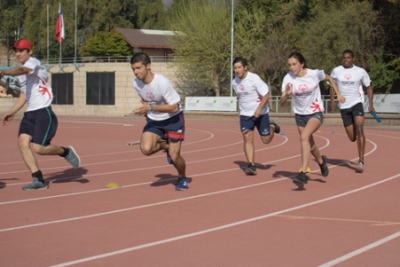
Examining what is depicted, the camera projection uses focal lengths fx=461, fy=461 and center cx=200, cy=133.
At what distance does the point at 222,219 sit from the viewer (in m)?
5.11

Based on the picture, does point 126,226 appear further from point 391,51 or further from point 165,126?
point 391,51

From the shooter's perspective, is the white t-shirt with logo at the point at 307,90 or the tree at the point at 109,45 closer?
the white t-shirt with logo at the point at 307,90

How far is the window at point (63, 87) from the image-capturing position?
48938mm

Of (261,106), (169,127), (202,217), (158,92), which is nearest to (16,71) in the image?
(158,92)

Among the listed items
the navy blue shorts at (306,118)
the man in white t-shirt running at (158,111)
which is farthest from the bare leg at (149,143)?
the navy blue shorts at (306,118)

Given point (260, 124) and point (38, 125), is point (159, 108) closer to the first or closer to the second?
point (38, 125)

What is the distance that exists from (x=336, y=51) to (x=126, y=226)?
27.9m

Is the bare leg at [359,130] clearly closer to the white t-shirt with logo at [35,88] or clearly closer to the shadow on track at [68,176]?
the shadow on track at [68,176]

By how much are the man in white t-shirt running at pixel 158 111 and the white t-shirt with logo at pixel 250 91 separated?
1949mm

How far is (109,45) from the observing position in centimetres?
6262

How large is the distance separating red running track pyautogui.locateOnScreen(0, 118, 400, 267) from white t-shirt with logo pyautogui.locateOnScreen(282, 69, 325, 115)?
4.02ft

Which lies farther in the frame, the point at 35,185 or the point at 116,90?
the point at 116,90

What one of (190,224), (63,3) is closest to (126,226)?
(190,224)

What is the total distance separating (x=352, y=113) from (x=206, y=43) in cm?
3531
